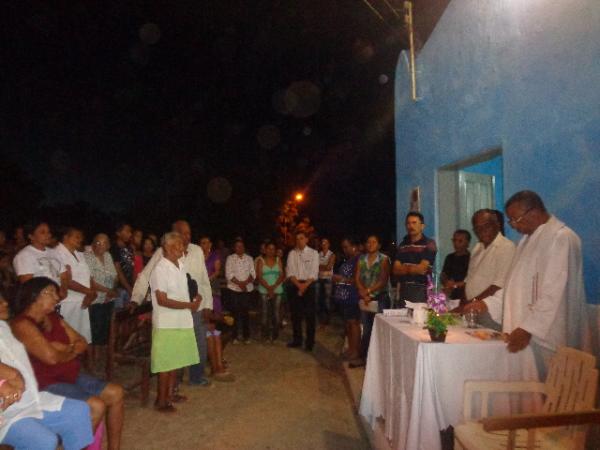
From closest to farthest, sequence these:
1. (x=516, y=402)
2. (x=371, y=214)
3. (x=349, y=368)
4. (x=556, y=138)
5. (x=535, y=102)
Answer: (x=516, y=402)
(x=556, y=138)
(x=535, y=102)
(x=349, y=368)
(x=371, y=214)

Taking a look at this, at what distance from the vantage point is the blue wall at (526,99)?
4113 mm

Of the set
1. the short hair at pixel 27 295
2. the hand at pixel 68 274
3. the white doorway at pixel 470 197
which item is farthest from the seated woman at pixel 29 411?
the white doorway at pixel 470 197

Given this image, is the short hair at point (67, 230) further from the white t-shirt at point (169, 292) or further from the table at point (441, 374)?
the table at point (441, 374)

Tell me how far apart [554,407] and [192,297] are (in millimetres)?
3827

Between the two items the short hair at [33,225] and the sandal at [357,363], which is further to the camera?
the sandal at [357,363]

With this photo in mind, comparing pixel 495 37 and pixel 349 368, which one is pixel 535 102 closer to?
pixel 495 37

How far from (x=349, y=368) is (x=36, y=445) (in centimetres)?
448

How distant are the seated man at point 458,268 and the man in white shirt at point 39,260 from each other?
4.33m

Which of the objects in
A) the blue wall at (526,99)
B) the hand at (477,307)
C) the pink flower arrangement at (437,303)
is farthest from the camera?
the hand at (477,307)

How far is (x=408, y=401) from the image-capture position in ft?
12.3

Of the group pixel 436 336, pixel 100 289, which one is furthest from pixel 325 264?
pixel 436 336

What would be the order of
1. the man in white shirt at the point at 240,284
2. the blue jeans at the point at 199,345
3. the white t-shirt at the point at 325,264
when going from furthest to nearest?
the white t-shirt at the point at 325,264, the man in white shirt at the point at 240,284, the blue jeans at the point at 199,345

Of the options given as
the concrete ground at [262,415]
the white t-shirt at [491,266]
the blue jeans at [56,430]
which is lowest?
the concrete ground at [262,415]

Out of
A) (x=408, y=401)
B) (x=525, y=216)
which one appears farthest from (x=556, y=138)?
(x=408, y=401)
